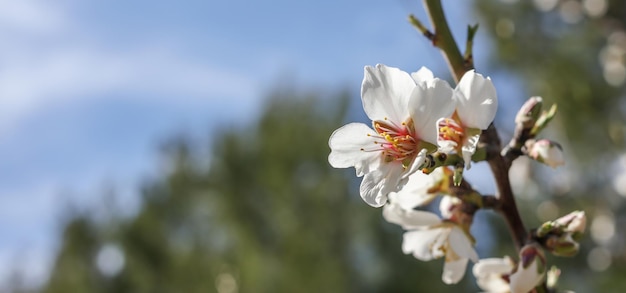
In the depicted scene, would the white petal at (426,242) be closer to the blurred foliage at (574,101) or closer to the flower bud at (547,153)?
the flower bud at (547,153)

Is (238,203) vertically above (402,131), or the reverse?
(402,131)

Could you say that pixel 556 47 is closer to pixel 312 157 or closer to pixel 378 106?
pixel 312 157

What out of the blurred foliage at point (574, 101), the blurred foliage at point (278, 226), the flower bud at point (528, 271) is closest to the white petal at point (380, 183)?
the flower bud at point (528, 271)

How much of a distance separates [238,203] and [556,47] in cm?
347

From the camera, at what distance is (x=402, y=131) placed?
45 cm

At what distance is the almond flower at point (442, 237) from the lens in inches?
19.5

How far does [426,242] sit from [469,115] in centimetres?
15

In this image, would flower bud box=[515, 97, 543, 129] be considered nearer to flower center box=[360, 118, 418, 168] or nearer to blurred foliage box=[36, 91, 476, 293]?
flower center box=[360, 118, 418, 168]

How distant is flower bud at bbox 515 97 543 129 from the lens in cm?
47

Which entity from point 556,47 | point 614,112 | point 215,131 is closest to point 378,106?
point 614,112

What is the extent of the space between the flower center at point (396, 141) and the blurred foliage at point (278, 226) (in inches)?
192

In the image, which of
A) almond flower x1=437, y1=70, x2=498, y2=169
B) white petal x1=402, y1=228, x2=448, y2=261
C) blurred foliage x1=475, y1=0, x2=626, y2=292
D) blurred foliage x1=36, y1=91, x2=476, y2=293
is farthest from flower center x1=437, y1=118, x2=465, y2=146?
blurred foliage x1=36, y1=91, x2=476, y2=293

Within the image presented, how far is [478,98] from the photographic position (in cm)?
41

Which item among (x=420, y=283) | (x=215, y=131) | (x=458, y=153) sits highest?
(x=458, y=153)
